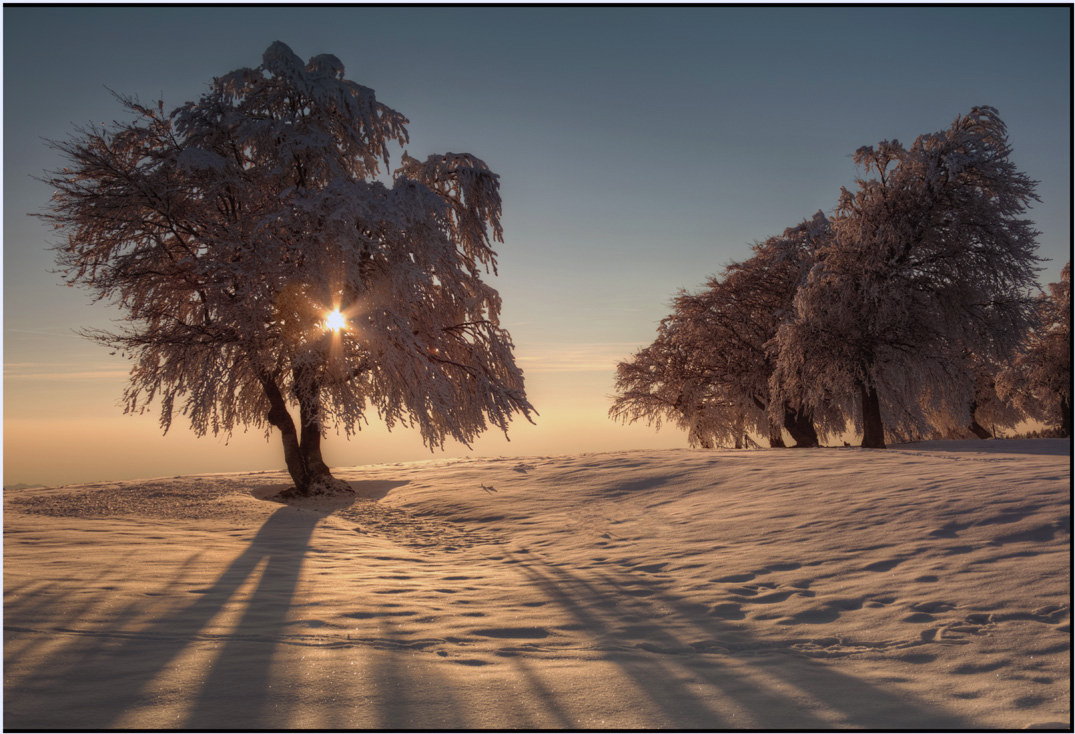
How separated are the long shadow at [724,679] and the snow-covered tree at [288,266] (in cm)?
860

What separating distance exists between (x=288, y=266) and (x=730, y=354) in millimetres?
15710

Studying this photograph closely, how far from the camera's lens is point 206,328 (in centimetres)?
1402

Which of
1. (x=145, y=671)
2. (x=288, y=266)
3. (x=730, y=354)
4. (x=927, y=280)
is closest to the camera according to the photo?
(x=145, y=671)

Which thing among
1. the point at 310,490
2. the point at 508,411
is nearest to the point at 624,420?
the point at 508,411

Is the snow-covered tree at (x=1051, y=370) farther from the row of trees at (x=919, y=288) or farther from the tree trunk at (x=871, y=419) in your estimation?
the tree trunk at (x=871, y=419)

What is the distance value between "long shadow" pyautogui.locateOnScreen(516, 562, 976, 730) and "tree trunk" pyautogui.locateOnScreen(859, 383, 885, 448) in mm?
14731

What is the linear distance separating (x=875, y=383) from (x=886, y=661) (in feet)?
49.6

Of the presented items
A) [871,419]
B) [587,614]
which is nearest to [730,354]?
[871,419]

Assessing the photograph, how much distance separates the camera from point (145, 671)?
13.0 ft

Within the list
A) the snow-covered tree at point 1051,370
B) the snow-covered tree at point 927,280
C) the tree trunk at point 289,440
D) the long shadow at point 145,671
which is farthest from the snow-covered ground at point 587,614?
the snow-covered tree at point 1051,370

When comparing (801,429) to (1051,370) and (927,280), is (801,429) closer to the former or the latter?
(927,280)

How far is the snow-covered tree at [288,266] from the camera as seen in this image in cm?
1337

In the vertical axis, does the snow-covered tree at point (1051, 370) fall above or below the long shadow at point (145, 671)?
above

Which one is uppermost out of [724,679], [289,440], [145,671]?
[289,440]
